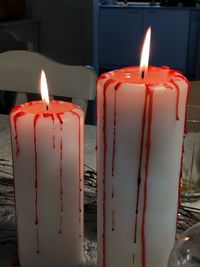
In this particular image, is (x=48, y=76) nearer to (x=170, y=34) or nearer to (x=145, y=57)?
(x=145, y=57)

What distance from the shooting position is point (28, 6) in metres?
2.56

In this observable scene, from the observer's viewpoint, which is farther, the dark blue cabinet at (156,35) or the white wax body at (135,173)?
the dark blue cabinet at (156,35)

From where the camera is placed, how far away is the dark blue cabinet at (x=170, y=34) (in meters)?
4.58

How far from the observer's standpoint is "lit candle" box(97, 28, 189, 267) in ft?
1.19

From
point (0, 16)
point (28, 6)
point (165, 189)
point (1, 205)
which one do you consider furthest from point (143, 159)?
point (28, 6)

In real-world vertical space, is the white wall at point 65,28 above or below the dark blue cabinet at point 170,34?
above

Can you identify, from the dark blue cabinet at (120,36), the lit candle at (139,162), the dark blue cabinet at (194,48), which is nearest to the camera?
the lit candle at (139,162)

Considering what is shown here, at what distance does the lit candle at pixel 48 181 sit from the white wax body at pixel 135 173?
0.04m

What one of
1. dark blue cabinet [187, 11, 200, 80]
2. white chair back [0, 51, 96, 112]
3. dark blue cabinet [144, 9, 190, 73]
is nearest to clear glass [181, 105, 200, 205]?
white chair back [0, 51, 96, 112]

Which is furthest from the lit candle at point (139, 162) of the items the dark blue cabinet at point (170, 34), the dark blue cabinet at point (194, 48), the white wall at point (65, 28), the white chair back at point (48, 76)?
the dark blue cabinet at point (170, 34)

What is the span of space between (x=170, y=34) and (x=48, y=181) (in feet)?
14.7

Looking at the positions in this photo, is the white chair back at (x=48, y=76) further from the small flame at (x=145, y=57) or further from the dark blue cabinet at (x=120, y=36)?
the dark blue cabinet at (x=120, y=36)

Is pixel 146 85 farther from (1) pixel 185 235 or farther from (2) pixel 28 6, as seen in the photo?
(2) pixel 28 6

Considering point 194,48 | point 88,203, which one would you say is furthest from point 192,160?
point 194,48
